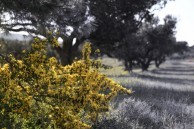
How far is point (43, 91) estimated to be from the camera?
6.76 m

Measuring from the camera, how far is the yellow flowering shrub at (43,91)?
242 inches

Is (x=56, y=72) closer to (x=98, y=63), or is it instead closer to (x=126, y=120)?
(x=98, y=63)

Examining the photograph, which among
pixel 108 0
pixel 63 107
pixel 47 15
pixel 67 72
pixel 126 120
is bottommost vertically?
pixel 126 120

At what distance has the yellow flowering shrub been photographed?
20.2 ft

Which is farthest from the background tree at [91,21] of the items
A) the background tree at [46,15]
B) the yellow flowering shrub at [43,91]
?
the yellow flowering shrub at [43,91]

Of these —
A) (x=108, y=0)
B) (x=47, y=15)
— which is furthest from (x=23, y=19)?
(x=108, y=0)

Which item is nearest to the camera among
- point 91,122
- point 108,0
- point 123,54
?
point 91,122

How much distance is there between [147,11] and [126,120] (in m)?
23.5

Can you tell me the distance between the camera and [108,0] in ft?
94.3

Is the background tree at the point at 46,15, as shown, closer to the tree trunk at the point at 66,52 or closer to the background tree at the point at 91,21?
the background tree at the point at 91,21

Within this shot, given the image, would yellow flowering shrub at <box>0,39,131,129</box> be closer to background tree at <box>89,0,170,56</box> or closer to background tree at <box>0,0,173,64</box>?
background tree at <box>0,0,173,64</box>

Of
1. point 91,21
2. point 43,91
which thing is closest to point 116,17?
point 91,21

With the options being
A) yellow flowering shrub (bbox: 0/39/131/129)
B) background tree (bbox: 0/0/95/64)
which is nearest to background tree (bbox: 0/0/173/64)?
background tree (bbox: 0/0/95/64)

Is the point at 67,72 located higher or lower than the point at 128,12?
lower
